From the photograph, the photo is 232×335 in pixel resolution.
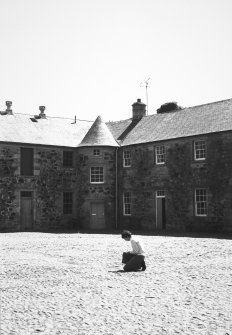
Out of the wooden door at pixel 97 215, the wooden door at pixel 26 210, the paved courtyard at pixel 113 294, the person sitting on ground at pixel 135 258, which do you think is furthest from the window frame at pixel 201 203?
the person sitting on ground at pixel 135 258

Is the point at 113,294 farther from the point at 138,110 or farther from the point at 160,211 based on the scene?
the point at 138,110

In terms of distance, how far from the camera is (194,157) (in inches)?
1067

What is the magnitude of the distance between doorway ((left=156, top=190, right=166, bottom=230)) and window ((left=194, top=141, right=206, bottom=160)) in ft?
12.0

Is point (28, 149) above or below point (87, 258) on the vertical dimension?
above

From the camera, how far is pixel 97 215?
31.3 meters

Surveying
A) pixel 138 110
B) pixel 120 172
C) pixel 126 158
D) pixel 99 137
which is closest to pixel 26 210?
pixel 120 172

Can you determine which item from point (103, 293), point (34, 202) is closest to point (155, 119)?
point (34, 202)

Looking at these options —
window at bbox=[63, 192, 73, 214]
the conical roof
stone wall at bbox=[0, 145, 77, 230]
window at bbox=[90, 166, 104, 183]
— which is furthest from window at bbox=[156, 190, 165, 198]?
window at bbox=[63, 192, 73, 214]

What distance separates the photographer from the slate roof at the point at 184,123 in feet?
88.3

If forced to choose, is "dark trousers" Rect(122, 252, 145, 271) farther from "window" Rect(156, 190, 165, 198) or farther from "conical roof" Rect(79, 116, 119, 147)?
"conical roof" Rect(79, 116, 119, 147)

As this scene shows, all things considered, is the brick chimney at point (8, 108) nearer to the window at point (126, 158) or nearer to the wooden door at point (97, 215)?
the window at point (126, 158)

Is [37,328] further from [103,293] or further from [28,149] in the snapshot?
[28,149]

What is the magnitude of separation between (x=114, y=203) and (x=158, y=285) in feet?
71.5

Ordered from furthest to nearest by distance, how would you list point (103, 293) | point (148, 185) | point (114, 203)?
point (114, 203)
point (148, 185)
point (103, 293)
